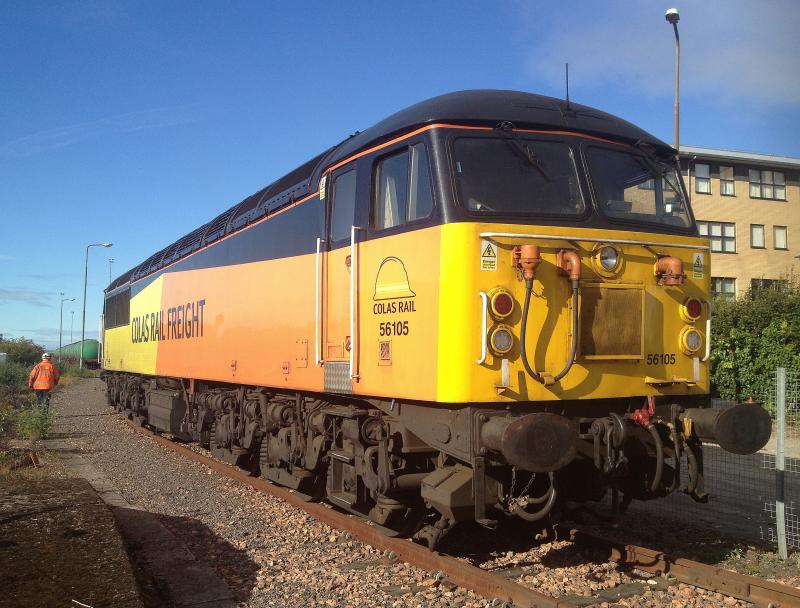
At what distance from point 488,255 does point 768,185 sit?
32.8 m

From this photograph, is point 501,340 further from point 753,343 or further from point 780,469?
point 753,343

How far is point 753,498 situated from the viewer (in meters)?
9.02

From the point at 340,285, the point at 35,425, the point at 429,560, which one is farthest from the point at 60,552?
the point at 35,425

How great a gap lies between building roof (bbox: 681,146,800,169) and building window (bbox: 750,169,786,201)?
0.53m

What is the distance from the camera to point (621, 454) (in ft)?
17.8

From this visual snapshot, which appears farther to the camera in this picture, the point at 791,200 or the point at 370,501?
the point at 791,200

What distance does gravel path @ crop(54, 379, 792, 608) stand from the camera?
5480mm

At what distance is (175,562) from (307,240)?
3.31 m

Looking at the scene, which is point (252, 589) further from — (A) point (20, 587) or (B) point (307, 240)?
(B) point (307, 240)

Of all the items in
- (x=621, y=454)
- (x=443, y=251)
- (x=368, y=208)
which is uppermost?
(x=368, y=208)

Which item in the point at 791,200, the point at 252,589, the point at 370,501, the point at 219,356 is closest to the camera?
the point at 252,589

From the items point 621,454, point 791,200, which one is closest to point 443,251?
point 621,454

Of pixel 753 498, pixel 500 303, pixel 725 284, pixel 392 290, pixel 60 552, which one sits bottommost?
pixel 753 498

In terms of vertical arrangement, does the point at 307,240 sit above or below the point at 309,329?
above
